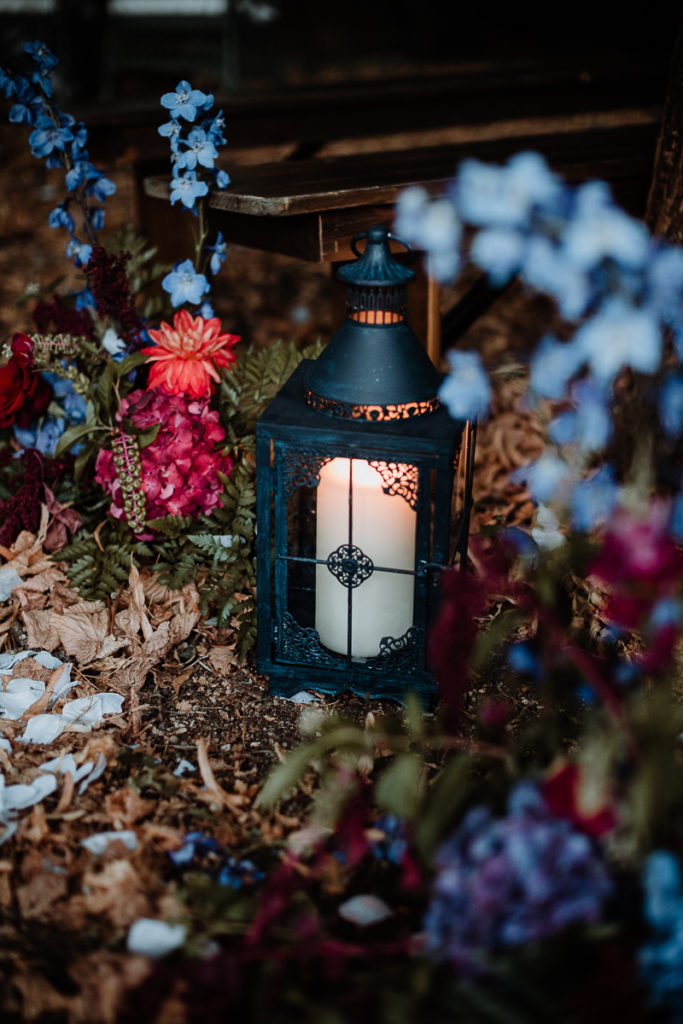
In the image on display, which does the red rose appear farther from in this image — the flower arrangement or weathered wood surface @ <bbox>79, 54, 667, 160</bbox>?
weathered wood surface @ <bbox>79, 54, 667, 160</bbox>

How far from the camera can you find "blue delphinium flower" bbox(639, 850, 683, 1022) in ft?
3.44

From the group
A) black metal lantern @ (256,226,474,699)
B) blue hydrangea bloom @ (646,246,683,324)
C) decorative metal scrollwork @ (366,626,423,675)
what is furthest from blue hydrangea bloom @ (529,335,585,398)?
decorative metal scrollwork @ (366,626,423,675)

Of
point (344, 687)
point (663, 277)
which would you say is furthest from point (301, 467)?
point (663, 277)

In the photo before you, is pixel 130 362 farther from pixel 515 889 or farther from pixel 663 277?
pixel 515 889

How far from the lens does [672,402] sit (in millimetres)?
1213

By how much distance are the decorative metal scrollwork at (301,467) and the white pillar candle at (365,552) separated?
0.14 feet

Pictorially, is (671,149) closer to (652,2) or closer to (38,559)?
(38,559)

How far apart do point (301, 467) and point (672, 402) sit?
73 cm

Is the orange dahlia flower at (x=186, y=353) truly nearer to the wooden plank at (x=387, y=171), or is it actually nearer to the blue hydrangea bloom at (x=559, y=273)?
the wooden plank at (x=387, y=171)

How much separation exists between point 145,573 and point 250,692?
0.46 metres

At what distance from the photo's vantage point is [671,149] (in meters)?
2.58

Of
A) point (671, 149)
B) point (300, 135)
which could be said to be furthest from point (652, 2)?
point (671, 149)

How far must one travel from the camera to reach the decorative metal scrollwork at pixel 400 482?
66.2 inches

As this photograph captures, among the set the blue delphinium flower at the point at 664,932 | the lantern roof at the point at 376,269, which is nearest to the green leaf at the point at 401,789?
the blue delphinium flower at the point at 664,932
